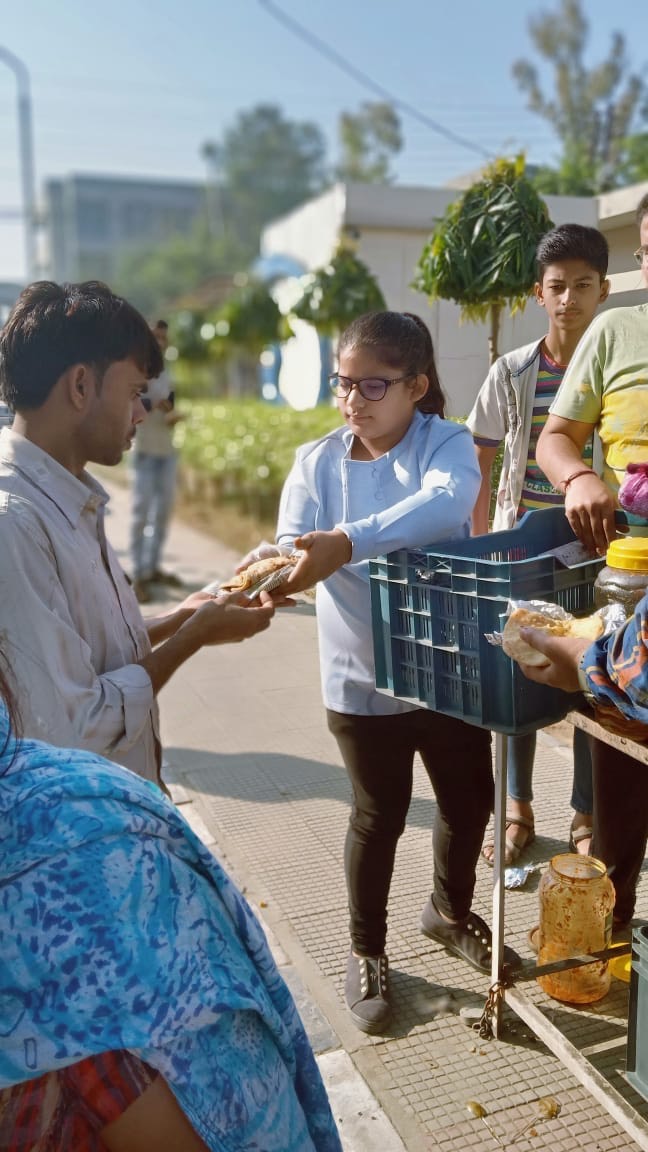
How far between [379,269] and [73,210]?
106 metres

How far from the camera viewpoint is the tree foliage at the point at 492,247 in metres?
3.76

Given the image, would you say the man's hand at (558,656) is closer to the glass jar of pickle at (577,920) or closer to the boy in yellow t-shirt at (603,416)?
the boy in yellow t-shirt at (603,416)

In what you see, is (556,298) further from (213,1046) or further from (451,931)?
(213,1046)

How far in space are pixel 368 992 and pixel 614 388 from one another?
177cm

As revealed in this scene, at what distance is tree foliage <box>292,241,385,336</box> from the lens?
7250 millimetres

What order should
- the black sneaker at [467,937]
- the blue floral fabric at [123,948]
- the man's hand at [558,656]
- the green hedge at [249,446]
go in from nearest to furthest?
the blue floral fabric at [123,948] → the man's hand at [558,656] → the black sneaker at [467,937] → the green hedge at [249,446]

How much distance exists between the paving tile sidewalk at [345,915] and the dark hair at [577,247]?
1.36 metres

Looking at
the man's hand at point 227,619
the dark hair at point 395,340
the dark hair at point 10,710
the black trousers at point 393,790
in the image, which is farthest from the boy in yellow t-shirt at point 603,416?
the dark hair at point 10,710

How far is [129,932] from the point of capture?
111 cm

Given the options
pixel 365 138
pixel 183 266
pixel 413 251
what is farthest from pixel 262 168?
pixel 413 251

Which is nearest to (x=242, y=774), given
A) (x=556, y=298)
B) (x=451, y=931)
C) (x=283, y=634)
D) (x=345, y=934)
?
(x=345, y=934)

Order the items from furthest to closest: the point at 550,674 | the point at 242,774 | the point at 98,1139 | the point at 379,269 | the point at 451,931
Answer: the point at 379,269 → the point at 242,774 → the point at 451,931 → the point at 550,674 → the point at 98,1139

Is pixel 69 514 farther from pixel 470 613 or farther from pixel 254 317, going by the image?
pixel 254 317

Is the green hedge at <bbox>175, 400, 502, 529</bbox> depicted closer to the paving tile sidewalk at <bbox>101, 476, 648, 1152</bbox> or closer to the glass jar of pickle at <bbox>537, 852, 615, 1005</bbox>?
the paving tile sidewalk at <bbox>101, 476, 648, 1152</bbox>
